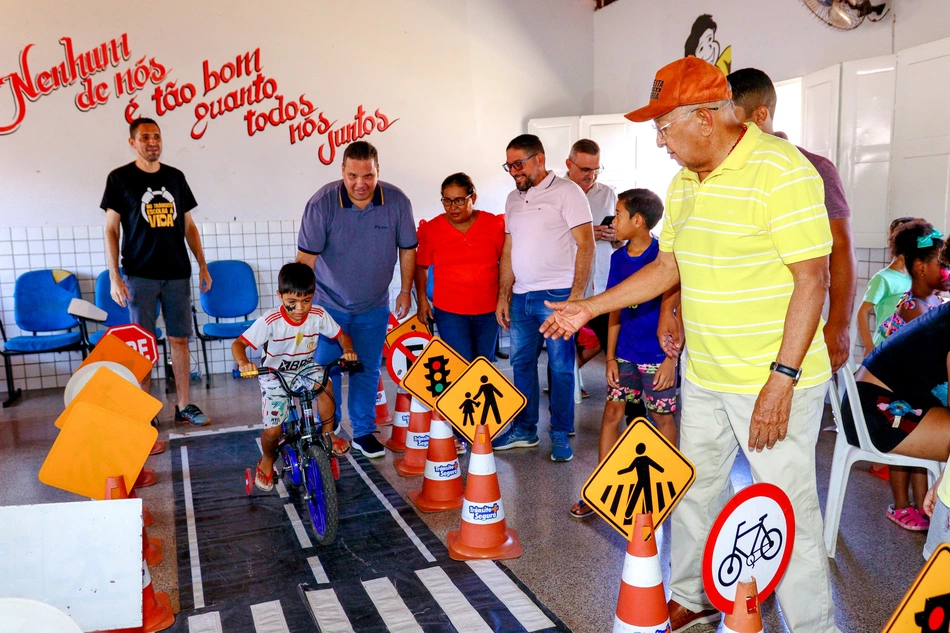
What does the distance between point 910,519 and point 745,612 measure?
2.15 meters

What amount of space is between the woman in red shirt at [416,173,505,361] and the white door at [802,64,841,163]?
266 centimetres

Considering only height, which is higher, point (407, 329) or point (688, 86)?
point (688, 86)

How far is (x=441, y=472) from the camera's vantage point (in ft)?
12.4

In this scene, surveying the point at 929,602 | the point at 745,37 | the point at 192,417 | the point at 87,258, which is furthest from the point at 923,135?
the point at 87,258

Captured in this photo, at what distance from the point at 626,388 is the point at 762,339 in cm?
160

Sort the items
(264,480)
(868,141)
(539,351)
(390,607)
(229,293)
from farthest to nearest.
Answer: (229,293) < (868,141) < (539,351) < (264,480) < (390,607)

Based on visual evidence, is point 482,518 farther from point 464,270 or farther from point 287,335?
point 464,270

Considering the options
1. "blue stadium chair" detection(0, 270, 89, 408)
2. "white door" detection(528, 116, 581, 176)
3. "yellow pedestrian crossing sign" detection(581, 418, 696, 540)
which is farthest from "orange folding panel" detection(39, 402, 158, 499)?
"white door" detection(528, 116, 581, 176)

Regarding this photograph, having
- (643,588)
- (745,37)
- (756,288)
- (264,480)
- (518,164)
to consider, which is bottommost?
(264,480)

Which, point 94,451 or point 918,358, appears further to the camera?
point 918,358

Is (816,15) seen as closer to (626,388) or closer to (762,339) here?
(626,388)

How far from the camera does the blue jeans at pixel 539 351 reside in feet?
14.6

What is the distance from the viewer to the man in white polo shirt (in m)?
4.32

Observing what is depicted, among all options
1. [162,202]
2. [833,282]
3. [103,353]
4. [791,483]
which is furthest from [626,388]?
[162,202]
